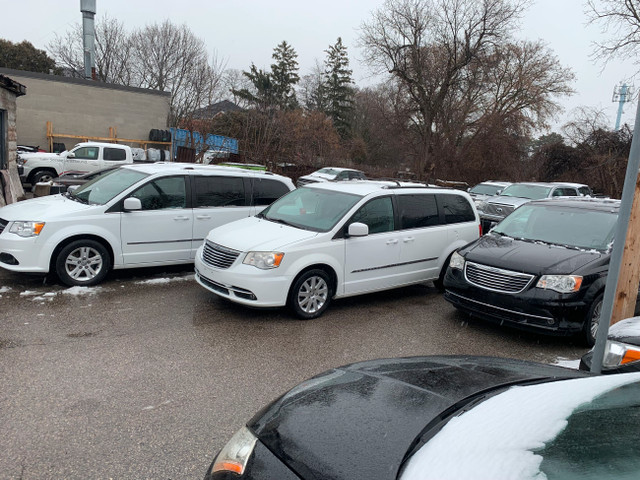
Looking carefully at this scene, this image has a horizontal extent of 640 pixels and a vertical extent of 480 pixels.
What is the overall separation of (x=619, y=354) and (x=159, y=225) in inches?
237

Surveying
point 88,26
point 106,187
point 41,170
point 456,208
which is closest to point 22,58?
point 88,26

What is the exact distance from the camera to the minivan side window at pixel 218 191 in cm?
776

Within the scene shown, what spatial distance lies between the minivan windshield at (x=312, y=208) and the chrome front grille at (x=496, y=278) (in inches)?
70.7

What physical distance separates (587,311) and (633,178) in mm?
2534

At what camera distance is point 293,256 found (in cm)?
586

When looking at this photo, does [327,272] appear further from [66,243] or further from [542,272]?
[66,243]

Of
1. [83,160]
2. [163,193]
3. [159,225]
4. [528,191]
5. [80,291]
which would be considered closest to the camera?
[80,291]

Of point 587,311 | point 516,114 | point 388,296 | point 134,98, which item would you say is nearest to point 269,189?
point 388,296

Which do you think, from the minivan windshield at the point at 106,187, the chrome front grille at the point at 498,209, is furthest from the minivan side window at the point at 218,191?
the chrome front grille at the point at 498,209

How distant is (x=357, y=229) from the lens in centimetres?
621

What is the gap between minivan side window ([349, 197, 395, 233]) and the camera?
6.61 metres

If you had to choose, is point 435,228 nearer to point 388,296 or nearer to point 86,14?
point 388,296

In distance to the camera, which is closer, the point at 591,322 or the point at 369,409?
the point at 369,409

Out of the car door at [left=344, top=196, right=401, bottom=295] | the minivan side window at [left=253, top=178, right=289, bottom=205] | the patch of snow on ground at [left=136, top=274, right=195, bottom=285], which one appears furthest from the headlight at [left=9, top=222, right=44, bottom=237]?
the car door at [left=344, top=196, right=401, bottom=295]
